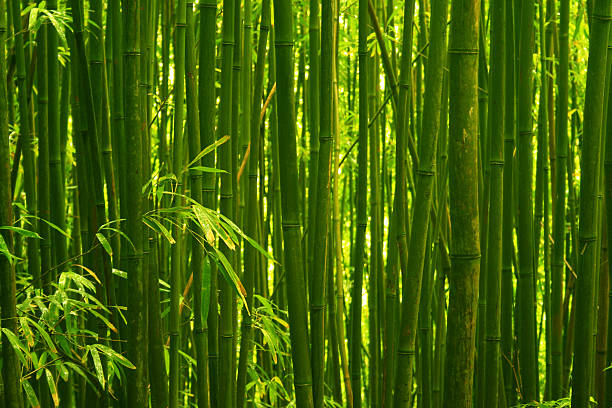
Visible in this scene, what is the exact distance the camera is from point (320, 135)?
4.36 ft

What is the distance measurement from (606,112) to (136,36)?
0.92 meters

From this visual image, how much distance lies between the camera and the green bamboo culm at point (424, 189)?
0.96 meters

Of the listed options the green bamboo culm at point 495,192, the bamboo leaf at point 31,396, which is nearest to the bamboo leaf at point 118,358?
the bamboo leaf at point 31,396

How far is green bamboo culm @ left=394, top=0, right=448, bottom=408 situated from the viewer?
96 centimetres

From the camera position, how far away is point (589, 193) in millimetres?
1161

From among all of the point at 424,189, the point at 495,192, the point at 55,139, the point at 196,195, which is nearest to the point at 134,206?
the point at 196,195

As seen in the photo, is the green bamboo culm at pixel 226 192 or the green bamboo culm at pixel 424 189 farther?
the green bamboo culm at pixel 226 192

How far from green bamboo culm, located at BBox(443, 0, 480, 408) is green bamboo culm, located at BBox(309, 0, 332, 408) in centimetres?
35

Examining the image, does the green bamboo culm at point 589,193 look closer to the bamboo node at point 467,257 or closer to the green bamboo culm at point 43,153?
the bamboo node at point 467,257

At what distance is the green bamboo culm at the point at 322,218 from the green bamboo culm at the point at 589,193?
436 millimetres

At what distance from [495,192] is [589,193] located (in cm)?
17

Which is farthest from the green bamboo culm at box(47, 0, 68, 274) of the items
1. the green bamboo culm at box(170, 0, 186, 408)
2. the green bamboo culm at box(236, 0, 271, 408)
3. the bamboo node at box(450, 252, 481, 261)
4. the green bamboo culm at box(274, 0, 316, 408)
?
the bamboo node at box(450, 252, 481, 261)

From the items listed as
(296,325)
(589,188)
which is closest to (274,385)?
(296,325)

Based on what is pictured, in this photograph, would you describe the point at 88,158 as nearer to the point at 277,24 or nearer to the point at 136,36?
the point at 136,36
